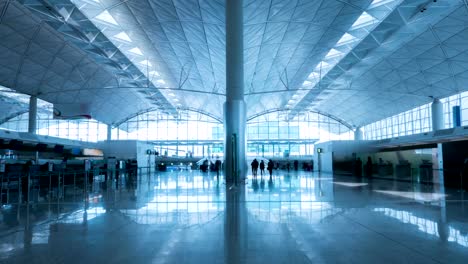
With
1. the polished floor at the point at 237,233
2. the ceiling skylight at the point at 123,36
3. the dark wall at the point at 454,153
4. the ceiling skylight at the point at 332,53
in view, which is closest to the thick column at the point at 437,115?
the ceiling skylight at the point at 332,53

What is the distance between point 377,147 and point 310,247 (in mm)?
30986

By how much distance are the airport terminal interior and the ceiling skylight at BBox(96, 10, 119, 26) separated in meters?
0.09


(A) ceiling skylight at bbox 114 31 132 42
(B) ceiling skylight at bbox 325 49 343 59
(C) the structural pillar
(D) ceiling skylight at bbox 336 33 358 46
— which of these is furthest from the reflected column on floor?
(B) ceiling skylight at bbox 325 49 343 59

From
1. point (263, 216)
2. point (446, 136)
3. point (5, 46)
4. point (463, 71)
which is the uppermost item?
point (5, 46)

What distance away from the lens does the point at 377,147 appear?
110ft

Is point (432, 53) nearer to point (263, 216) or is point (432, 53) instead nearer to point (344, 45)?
point (344, 45)

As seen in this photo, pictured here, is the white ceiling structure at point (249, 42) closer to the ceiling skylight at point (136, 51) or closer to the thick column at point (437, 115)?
the ceiling skylight at point (136, 51)

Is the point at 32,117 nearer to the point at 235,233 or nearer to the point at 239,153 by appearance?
the point at 239,153

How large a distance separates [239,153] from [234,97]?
323 centimetres

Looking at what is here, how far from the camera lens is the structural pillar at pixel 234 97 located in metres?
19.3

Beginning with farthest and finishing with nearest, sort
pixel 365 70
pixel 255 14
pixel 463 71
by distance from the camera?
pixel 365 70
pixel 463 71
pixel 255 14

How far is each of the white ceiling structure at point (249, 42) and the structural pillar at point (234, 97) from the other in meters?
4.82

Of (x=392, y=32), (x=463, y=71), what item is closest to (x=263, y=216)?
(x=392, y=32)

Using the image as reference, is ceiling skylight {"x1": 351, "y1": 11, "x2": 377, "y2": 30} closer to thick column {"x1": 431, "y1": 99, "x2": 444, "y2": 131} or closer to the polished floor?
thick column {"x1": 431, "y1": 99, "x2": 444, "y2": 131}
